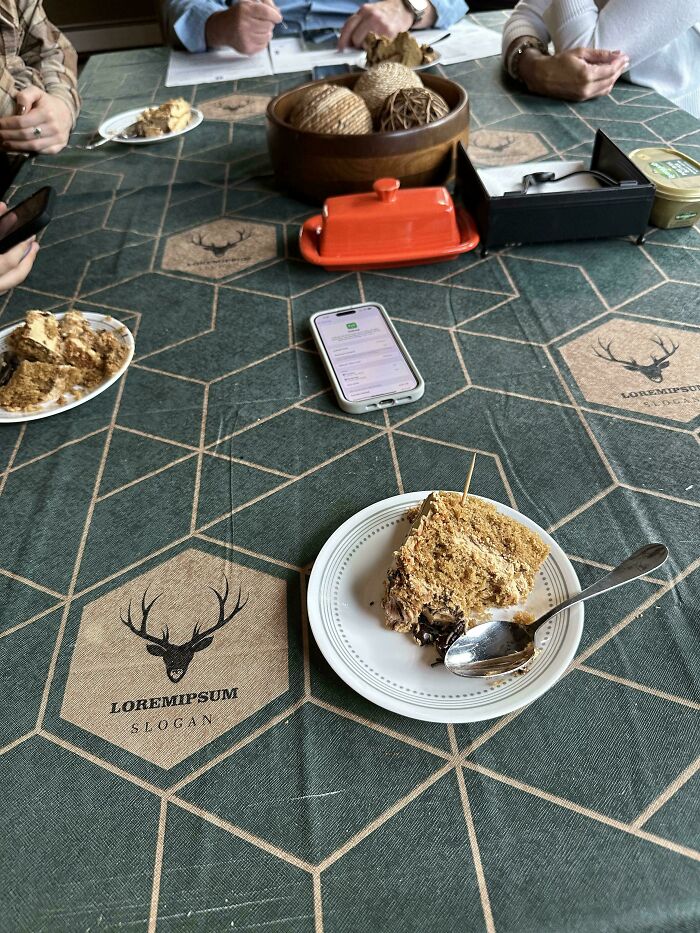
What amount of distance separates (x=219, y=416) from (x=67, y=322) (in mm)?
245

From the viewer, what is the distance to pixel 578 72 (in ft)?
3.98

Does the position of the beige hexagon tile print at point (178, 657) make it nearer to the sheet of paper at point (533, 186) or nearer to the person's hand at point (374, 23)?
the sheet of paper at point (533, 186)

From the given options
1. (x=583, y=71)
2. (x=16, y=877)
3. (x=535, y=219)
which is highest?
(x=583, y=71)

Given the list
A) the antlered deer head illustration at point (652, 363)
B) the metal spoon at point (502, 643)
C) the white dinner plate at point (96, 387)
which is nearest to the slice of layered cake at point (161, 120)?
the white dinner plate at point (96, 387)

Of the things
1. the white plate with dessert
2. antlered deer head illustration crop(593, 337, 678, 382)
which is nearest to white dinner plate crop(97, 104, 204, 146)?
the white plate with dessert

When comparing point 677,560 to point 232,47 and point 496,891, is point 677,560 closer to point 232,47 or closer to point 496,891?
point 496,891

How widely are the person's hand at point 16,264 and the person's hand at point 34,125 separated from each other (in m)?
0.41

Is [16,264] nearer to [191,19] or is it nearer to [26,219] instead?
[26,219]

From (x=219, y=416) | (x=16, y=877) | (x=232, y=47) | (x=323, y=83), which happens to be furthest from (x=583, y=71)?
(x=16, y=877)

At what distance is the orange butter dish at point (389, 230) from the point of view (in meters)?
0.86

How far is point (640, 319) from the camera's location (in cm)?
77

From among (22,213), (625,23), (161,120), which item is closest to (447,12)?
(625,23)

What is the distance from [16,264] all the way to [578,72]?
1115 mm

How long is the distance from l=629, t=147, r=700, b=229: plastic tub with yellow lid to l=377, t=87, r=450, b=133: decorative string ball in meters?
0.32
